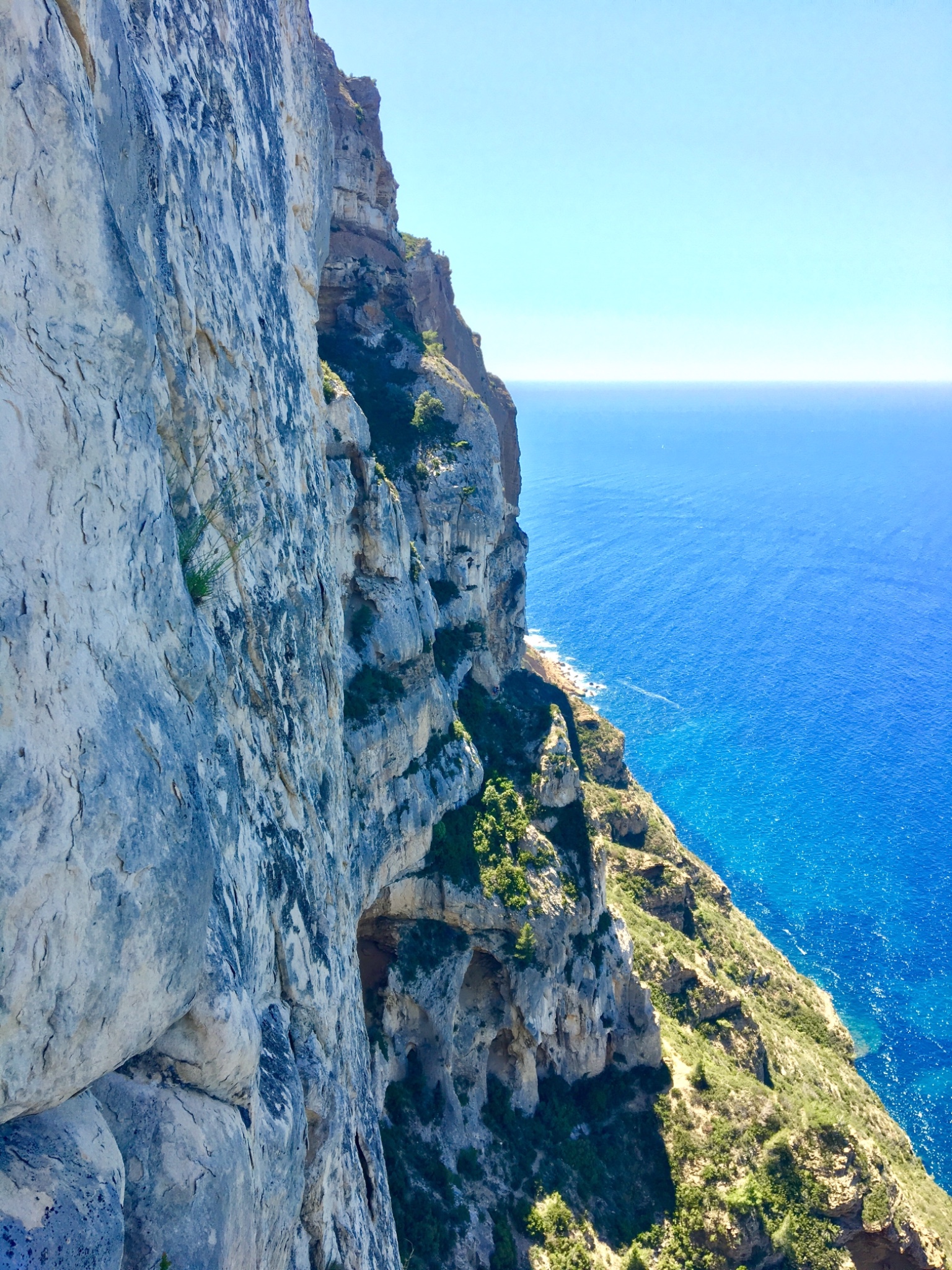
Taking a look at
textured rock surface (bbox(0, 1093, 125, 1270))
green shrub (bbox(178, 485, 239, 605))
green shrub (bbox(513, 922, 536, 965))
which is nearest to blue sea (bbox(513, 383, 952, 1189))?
green shrub (bbox(513, 922, 536, 965))

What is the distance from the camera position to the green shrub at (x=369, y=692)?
2564 centimetres

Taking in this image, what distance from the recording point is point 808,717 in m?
82.2

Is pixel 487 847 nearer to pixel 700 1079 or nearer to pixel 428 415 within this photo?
pixel 700 1079

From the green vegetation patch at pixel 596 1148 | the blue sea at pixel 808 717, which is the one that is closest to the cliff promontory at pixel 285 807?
the green vegetation patch at pixel 596 1148

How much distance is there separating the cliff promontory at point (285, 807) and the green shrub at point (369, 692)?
0.42 feet

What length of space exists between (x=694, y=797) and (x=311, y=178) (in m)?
62.0

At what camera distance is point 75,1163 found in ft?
20.3

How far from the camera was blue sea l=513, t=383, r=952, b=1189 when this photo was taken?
53.0 m

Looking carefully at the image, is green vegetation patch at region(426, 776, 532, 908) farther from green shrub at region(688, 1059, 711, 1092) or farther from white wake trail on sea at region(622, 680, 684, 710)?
white wake trail on sea at region(622, 680, 684, 710)

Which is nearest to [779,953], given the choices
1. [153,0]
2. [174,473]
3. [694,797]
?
[694,797]

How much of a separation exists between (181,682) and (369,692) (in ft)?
58.7

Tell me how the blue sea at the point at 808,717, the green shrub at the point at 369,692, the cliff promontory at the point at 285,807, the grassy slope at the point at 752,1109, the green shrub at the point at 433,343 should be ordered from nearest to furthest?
the cliff promontory at the point at 285,807, the green shrub at the point at 369,692, the grassy slope at the point at 752,1109, the green shrub at the point at 433,343, the blue sea at the point at 808,717

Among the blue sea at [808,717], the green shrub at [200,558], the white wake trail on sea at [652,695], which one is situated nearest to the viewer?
the green shrub at [200,558]

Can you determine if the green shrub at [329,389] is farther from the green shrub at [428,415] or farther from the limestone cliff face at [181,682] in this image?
the green shrub at [428,415]
